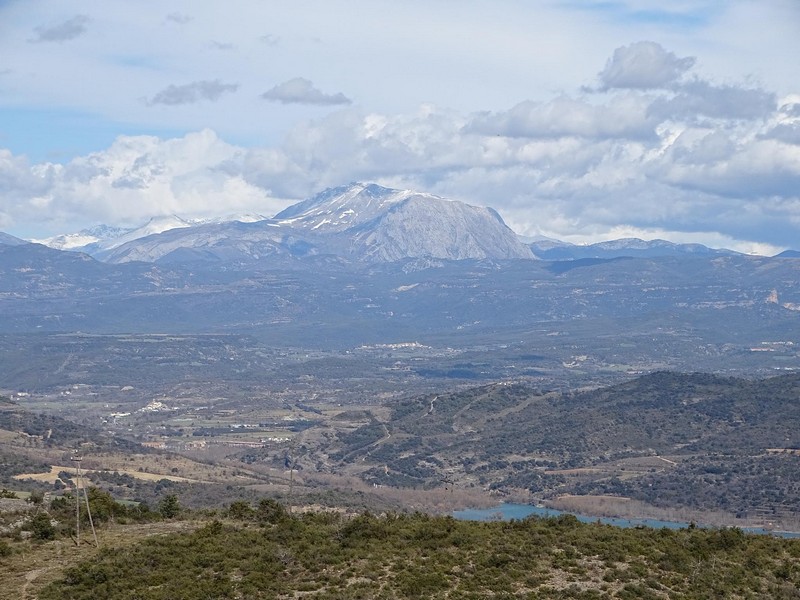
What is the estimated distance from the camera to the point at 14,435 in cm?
16462

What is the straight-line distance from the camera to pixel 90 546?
49.2 m

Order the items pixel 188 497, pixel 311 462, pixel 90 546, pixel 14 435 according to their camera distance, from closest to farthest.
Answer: pixel 90 546 < pixel 188 497 < pixel 14 435 < pixel 311 462

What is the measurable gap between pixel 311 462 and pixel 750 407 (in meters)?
73.2

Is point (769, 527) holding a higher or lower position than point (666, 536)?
lower

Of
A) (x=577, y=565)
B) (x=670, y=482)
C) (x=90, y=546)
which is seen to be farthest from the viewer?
(x=670, y=482)

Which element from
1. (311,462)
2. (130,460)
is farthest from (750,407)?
(130,460)

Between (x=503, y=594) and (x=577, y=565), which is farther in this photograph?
(x=577, y=565)

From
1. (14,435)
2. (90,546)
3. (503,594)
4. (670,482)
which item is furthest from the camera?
(14,435)

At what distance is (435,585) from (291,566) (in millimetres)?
6081

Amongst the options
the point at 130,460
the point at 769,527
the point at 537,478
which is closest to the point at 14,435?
the point at 130,460

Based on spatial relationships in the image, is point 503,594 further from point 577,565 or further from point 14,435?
point 14,435

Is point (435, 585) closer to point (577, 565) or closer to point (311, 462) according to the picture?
point (577, 565)

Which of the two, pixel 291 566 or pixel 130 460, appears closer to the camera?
pixel 291 566

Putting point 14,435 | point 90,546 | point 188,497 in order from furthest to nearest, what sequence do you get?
point 14,435, point 188,497, point 90,546
